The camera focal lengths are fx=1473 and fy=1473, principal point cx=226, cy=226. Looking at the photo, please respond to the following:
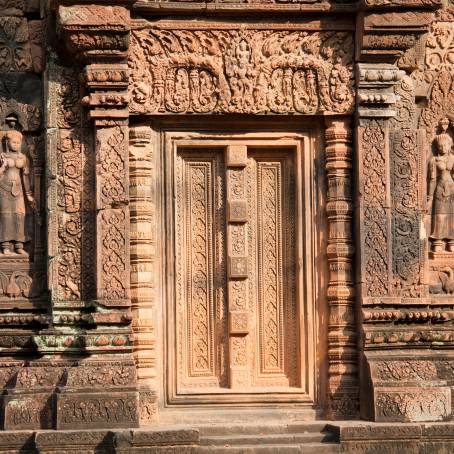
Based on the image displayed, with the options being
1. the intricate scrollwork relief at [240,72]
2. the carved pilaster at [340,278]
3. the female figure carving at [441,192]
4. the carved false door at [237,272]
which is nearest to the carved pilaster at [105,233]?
the intricate scrollwork relief at [240,72]

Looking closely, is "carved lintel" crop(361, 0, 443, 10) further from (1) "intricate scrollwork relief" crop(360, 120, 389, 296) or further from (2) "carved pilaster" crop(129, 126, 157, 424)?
(2) "carved pilaster" crop(129, 126, 157, 424)

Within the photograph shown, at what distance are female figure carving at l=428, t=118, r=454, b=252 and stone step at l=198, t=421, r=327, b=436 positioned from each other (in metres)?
2.26

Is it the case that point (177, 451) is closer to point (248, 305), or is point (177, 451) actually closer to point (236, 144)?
point (248, 305)

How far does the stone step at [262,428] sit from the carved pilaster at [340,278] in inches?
14.7

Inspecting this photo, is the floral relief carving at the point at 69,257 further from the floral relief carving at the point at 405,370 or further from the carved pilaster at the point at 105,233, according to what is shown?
the floral relief carving at the point at 405,370

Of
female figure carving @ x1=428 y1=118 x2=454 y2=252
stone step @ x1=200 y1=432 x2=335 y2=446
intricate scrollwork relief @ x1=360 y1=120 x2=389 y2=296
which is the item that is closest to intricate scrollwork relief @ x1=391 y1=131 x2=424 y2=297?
intricate scrollwork relief @ x1=360 y1=120 x2=389 y2=296

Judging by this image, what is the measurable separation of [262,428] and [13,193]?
3.26m

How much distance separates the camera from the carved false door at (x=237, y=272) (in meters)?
14.0

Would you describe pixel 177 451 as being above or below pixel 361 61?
below

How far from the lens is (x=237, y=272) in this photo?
14039 millimetres

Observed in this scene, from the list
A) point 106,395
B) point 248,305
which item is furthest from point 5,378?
point 248,305

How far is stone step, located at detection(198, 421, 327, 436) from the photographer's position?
533 inches

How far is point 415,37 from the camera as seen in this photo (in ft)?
45.3

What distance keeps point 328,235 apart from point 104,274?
219 centimetres
